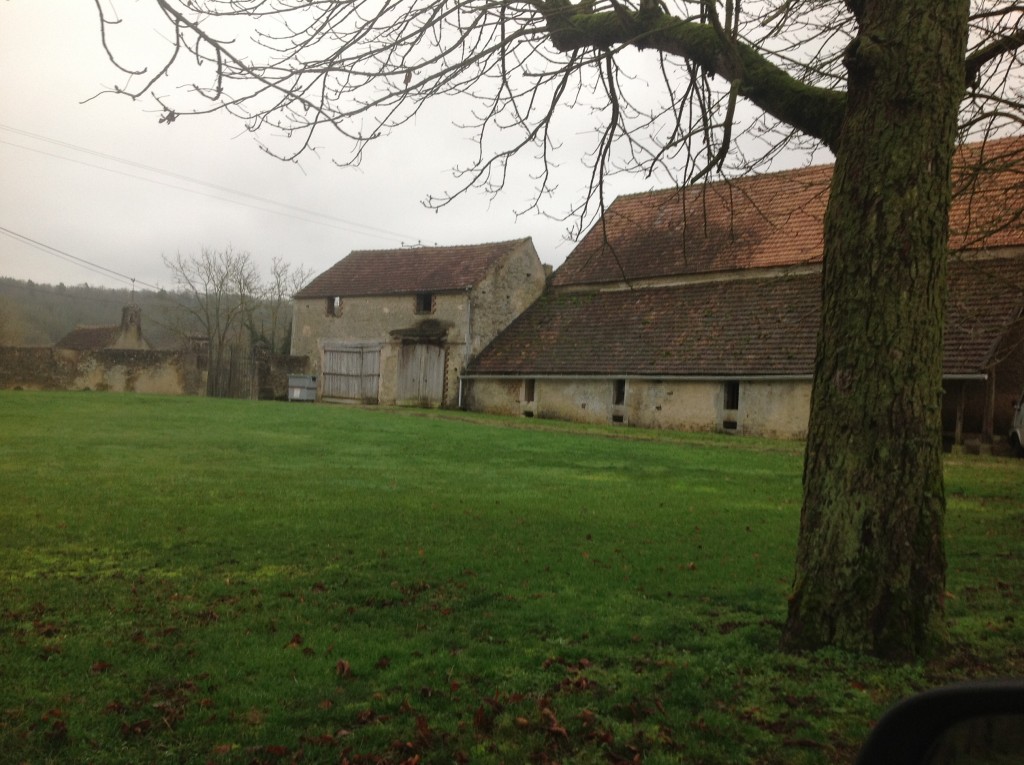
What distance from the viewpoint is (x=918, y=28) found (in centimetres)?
503

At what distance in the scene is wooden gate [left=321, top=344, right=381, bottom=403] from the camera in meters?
36.1

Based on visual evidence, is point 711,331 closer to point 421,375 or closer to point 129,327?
point 421,375

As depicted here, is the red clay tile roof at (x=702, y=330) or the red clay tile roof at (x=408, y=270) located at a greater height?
the red clay tile roof at (x=408, y=270)

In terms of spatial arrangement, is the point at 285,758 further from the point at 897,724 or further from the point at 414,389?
the point at 414,389

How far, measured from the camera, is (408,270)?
37031 millimetres

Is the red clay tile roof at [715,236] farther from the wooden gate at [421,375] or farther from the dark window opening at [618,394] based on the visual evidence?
the wooden gate at [421,375]

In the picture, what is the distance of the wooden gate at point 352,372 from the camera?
3609 cm

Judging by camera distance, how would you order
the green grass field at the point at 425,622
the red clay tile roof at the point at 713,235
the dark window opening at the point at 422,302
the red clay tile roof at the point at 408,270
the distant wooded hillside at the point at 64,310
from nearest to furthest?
the green grass field at the point at 425,622 → the red clay tile roof at the point at 713,235 → the distant wooded hillside at the point at 64,310 → the red clay tile roof at the point at 408,270 → the dark window opening at the point at 422,302

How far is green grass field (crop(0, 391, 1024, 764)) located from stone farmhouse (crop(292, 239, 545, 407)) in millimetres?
21052

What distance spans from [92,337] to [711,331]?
44963 mm

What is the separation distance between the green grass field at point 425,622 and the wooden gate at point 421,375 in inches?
826

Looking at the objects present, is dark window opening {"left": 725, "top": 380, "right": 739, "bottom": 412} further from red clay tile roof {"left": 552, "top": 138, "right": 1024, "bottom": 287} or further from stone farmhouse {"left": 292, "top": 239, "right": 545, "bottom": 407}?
stone farmhouse {"left": 292, "top": 239, "right": 545, "bottom": 407}

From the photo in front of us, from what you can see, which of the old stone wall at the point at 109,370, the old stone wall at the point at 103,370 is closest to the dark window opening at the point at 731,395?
the old stone wall at the point at 109,370

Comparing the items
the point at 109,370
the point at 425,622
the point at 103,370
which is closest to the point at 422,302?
the point at 109,370
